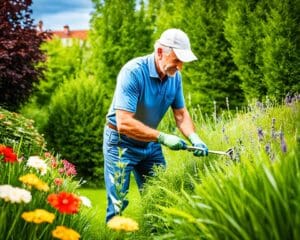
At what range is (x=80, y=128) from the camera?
36.8 ft

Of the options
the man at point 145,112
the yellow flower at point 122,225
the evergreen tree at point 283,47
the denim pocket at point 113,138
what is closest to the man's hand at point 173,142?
the man at point 145,112

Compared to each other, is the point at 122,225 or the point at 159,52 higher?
the point at 159,52

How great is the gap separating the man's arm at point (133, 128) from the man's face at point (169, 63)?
509 millimetres

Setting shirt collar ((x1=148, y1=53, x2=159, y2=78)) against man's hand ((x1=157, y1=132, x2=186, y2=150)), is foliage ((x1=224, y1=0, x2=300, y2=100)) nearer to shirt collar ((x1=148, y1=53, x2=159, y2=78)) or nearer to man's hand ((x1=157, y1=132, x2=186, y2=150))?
shirt collar ((x1=148, y1=53, x2=159, y2=78))

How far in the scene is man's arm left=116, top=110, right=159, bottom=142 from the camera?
486 cm

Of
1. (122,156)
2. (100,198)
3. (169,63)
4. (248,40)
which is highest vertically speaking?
(169,63)

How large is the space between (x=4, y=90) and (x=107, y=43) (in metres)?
5.48

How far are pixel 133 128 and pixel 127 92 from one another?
12.7 inches

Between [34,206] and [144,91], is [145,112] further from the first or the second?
[34,206]

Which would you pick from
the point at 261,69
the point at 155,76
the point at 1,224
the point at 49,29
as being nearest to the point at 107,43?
the point at 49,29

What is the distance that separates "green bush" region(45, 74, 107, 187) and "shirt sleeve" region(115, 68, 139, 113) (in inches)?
245

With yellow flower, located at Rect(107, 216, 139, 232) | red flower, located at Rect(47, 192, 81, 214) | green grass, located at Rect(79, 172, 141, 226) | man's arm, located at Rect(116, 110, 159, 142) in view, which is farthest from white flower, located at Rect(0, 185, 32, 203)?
green grass, located at Rect(79, 172, 141, 226)

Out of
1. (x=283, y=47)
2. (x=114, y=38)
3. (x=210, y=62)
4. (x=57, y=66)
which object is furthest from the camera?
(x=57, y=66)

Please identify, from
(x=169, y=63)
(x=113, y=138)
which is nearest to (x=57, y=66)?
(x=113, y=138)
